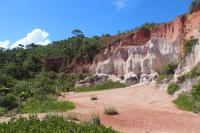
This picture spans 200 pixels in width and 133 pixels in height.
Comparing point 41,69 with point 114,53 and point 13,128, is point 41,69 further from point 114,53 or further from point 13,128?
point 13,128

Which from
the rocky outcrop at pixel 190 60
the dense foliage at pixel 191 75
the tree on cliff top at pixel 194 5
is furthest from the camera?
the tree on cliff top at pixel 194 5

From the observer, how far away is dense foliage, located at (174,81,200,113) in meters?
20.6

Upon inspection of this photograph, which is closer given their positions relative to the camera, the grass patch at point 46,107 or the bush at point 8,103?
the grass patch at point 46,107

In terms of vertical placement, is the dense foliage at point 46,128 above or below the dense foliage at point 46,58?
below

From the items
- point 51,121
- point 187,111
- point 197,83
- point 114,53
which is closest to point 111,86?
point 114,53

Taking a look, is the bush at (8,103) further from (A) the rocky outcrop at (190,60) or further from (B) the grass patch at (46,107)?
(A) the rocky outcrop at (190,60)

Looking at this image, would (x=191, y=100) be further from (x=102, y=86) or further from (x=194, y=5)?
(x=194, y=5)

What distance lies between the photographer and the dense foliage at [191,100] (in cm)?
2063

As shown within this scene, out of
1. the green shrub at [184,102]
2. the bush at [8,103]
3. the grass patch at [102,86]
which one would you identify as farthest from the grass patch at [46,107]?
the grass patch at [102,86]

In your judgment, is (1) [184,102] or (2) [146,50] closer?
(1) [184,102]

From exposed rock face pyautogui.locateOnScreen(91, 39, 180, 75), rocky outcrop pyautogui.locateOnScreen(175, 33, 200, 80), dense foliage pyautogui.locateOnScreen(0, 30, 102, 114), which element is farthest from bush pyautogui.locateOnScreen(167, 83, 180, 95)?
dense foliage pyautogui.locateOnScreen(0, 30, 102, 114)

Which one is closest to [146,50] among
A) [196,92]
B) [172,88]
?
[172,88]

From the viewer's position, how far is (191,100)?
21828 mm

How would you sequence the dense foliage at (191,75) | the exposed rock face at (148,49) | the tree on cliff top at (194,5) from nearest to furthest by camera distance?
the dense foliage at (191,75) → the tree on cliff top at (194,5) → the exposed rock face at (148,49)
